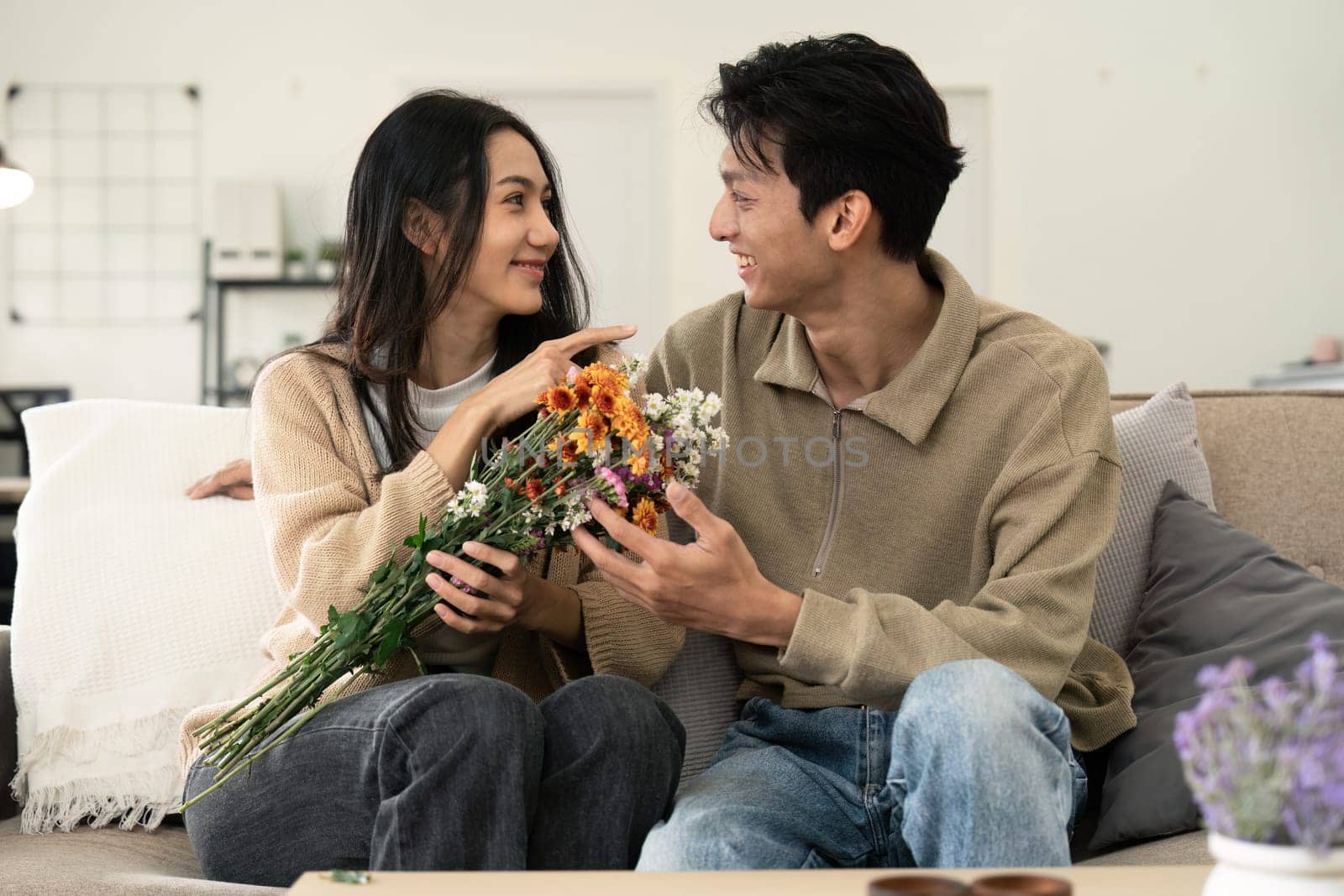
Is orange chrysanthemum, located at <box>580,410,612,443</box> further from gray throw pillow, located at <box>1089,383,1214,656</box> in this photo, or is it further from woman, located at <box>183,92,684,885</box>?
gray throw pillow, located at <box>1089,383,1214,656</box>

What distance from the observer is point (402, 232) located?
1868 millimetres

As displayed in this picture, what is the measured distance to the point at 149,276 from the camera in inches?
257

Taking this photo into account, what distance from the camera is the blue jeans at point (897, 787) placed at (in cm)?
121

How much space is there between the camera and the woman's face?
1853mm

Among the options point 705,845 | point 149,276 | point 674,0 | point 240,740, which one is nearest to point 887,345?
point 705,845

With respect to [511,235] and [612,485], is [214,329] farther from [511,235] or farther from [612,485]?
[612,485]

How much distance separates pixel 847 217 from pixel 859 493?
38cm

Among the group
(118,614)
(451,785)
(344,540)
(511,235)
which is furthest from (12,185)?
(451,785)

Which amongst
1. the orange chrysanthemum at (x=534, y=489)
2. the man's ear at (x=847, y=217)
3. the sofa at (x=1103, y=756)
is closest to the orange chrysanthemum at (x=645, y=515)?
the orange chrysanthemum at (x=534, y=489)

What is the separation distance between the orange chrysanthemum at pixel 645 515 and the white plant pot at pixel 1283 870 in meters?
0.75

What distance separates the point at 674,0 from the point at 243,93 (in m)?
2.16

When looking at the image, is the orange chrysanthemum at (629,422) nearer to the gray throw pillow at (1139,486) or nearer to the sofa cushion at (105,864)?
the sofa cushion at (105,864)

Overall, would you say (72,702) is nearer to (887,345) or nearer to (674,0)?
(887,345)

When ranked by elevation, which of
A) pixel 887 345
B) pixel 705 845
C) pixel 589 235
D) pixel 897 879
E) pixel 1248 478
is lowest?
pixel 705 845
